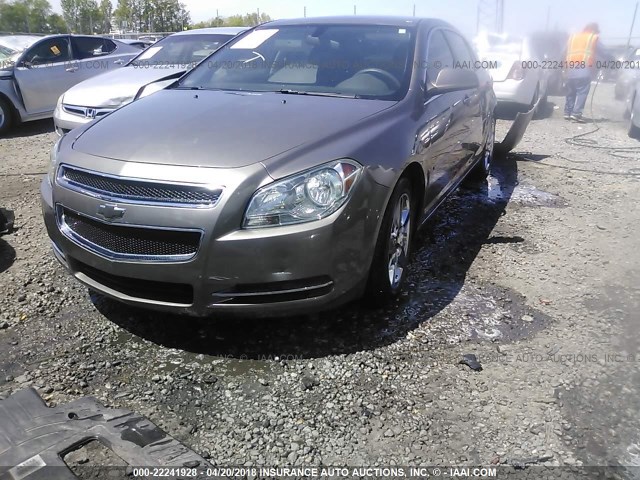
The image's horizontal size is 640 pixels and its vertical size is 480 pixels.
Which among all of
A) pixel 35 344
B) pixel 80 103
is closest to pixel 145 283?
pixel 35 344

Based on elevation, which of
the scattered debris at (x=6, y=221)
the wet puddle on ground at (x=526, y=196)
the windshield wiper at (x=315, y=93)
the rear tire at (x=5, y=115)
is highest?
the windshield wiper at (x=315, y=93)

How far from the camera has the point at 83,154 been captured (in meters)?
2.79

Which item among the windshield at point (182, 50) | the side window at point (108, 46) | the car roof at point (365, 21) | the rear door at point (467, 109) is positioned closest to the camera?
the car roof at point (365, 21)

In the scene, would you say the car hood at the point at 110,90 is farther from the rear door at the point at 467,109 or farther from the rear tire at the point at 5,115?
the rear door at the point at 467,109

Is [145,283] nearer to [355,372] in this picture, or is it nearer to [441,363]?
[355,372]

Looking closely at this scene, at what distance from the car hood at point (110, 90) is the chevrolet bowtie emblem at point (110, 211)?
4054 mm

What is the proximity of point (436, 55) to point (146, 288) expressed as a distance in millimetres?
2733

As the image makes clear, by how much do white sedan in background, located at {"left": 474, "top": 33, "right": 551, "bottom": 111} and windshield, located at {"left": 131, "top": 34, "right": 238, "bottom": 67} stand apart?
4390 mm

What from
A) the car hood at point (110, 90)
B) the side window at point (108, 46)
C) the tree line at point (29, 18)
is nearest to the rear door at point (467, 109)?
the car hood at point (110, 90)

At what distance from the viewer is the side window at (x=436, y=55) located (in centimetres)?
370

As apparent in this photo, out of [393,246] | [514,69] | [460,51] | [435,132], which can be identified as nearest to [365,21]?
[435,132]

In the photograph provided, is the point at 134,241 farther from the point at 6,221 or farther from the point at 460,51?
the point at 460,51

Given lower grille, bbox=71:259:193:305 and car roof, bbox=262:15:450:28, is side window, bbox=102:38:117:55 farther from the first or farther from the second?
lower grille, bbox=71:259:193:305

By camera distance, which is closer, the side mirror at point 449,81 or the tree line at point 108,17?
the side mirror at point 449,81
